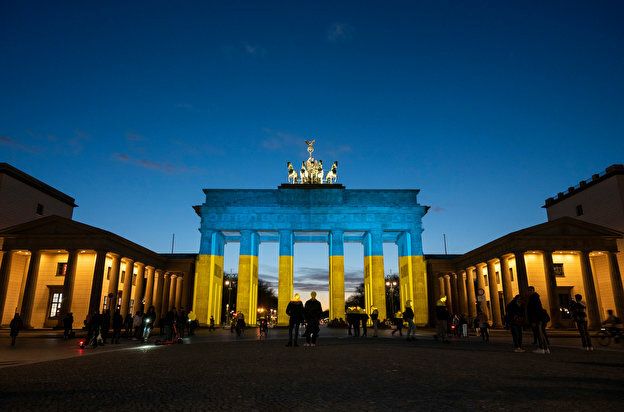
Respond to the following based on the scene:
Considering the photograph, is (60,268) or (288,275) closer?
(60,268)

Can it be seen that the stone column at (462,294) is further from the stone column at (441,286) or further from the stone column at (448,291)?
the stone column at (441,286)

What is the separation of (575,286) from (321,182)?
29216mm

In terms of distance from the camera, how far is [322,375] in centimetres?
759

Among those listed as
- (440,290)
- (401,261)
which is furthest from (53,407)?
(440,290)

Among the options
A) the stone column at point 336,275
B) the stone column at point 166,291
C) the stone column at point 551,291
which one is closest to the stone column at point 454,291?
the stone column at point 336,275

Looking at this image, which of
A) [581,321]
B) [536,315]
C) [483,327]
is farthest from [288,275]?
[536,315]

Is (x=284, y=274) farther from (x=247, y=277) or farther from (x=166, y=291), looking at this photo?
(x=166, y=291)

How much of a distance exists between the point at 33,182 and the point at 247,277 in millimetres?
24225

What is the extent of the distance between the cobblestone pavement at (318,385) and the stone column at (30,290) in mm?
29098

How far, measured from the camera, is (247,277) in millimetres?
46000

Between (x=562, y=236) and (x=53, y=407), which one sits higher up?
(x=562, y=236)

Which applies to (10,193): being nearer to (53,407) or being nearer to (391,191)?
(391,191)

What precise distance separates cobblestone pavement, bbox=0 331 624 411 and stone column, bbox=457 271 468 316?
130ft

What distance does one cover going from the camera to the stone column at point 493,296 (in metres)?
40.6
